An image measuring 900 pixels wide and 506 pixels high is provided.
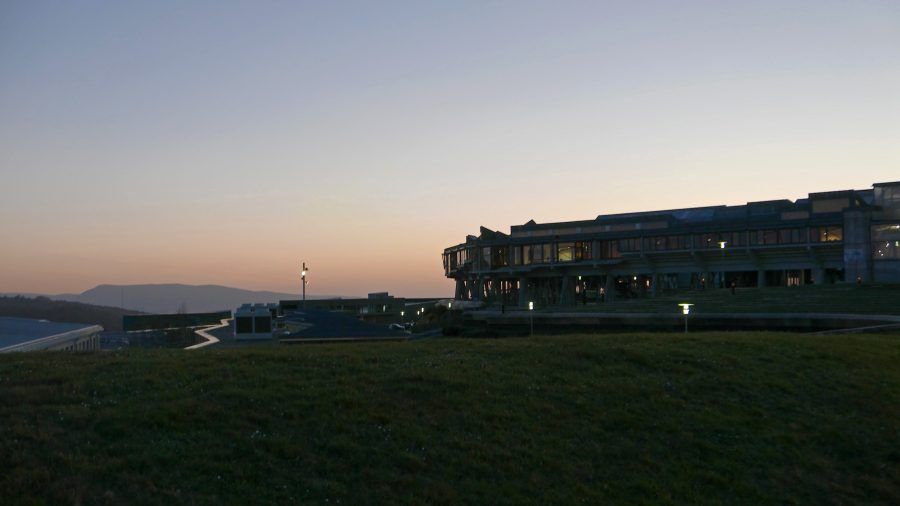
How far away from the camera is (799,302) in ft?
165

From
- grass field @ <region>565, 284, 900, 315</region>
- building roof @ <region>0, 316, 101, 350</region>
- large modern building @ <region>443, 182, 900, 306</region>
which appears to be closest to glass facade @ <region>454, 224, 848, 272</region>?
large modern building @ <region>443, 182, 900, 306</region>

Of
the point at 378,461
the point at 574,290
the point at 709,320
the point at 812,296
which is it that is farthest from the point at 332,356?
the point at 574,290

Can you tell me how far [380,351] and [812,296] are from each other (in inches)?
1748

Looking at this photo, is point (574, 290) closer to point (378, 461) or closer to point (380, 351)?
point (380, 351)

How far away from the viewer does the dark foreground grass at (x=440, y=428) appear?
451 inches

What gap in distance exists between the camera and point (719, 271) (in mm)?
96000

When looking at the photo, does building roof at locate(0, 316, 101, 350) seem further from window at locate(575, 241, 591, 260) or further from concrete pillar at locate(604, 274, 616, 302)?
concrete pillar at locate(604, 274, 616, 302)

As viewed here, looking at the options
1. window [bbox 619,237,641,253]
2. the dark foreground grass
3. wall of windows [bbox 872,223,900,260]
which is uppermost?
window [bbox 619,237,641,253]

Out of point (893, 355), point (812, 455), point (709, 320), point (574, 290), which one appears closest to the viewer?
point (812, 455)

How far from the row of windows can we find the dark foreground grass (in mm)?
70595

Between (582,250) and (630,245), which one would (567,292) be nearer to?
(582,250)

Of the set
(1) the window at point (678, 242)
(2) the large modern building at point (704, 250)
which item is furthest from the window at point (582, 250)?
(1) the window at point (678, 242)

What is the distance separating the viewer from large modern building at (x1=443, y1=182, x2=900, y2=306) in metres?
69.6

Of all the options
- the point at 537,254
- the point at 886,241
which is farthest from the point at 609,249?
the point at 886,241
